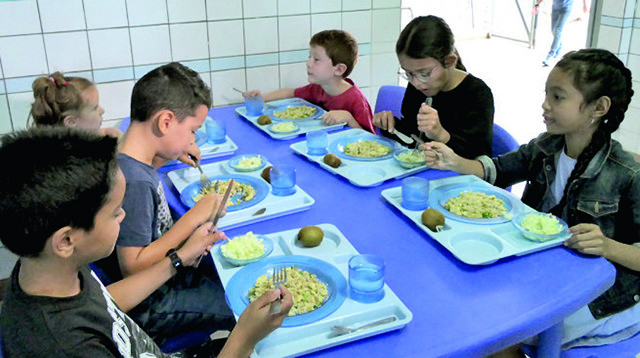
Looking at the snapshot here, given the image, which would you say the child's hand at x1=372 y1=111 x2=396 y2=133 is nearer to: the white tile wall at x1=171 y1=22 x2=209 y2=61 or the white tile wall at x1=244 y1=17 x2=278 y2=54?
the white tile wall at x1=244 y1=17 x2=278 y2=54

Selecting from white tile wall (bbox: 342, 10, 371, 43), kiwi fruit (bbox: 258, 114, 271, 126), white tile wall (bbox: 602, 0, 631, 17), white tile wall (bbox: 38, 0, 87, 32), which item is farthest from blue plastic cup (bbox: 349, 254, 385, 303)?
white tile wall (bbox: 602, 0, 631, 17)

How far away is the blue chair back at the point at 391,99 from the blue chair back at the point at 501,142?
2.05ft

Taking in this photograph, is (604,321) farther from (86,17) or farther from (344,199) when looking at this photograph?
(86,17)

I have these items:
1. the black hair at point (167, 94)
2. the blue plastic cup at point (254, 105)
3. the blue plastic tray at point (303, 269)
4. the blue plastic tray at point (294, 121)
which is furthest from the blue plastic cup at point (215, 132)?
the blue plastic tray at point (303, 269)

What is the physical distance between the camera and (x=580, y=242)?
1353mm

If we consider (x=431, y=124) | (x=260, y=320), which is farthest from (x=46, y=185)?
(x=431, y=124)

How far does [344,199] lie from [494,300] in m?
0.65

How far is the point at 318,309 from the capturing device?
116cm

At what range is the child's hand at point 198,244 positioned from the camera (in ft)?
4.67

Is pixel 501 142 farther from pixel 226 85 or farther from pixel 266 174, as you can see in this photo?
pixel 226 85

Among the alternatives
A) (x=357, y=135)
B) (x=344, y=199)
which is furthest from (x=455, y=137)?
(x=344, y=199)

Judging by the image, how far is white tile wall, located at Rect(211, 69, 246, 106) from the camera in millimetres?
3056

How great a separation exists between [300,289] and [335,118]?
1.32 metres

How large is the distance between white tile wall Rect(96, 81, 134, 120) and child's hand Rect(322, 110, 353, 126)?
1.18 metres
